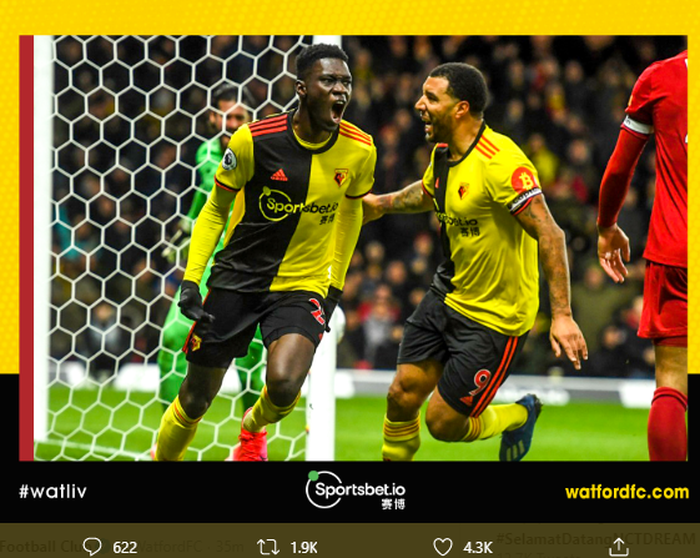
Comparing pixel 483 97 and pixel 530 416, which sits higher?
pixel 483 97

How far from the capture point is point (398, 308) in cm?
903

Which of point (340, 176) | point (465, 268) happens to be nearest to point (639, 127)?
point (465, 268)

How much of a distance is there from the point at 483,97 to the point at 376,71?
4629 millimetres

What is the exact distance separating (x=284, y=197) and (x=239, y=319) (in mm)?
542

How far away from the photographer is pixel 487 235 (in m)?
4.20

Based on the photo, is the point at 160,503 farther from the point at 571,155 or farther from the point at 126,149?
the point at 571,155

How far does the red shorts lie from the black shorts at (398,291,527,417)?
0.85 metres

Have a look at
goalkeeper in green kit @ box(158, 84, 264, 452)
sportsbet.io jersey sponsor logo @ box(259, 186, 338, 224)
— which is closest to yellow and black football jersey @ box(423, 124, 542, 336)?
sportsbet.io jersey sponsor logo @ box(259, 186, 338, 224)

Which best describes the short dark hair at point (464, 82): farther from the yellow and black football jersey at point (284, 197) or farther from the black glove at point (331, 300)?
the black glove at point (331, 300)

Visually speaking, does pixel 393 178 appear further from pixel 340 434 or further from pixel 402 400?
pixel 402 400

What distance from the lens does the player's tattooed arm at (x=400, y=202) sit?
445 centimetres

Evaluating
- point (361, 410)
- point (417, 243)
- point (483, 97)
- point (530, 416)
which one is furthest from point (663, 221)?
point (417, 243)

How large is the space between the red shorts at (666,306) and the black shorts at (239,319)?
1.32 metres

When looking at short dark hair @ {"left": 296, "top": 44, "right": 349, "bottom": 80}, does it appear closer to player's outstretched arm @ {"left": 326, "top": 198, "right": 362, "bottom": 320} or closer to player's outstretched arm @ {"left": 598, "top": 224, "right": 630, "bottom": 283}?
player's outstretched arm @ {"left": 326, "top": 198, "right": 362, "bottom": 320}
